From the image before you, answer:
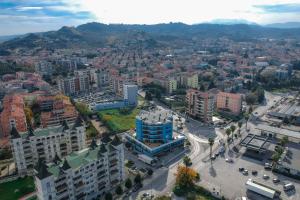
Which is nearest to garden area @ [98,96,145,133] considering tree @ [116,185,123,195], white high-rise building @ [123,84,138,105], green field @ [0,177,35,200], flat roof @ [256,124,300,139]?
white high-rise building @ [123,84,138,105]

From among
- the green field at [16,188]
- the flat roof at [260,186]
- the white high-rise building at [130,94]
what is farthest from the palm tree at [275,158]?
the white high-rise building at [130,94]

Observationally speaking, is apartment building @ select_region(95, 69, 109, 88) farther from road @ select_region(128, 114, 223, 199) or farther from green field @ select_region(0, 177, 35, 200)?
green field @ select_region(0, 177, 35, 200)

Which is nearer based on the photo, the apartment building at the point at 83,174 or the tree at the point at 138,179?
the apartment building at the point at 83,174

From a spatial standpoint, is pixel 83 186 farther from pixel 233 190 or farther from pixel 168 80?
pixel 168 80

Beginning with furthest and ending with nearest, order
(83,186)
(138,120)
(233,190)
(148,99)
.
→ (148,99) < (138,120) < (233,190) < (83,186)

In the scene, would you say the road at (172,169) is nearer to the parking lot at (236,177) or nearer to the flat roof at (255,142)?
the parking lot at (236,177)

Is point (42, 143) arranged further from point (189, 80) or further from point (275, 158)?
point (189, 80)

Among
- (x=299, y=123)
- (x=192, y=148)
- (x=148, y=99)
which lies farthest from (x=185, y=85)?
(x=192, y=148)
